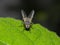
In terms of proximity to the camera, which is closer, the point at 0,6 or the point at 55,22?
the point at 55,22

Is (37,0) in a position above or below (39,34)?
below

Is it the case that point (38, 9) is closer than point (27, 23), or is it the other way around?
point (27, 23)

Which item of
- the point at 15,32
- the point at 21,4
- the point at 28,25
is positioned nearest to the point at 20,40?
the point at 15,32

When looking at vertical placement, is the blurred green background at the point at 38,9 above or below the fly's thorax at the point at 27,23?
below

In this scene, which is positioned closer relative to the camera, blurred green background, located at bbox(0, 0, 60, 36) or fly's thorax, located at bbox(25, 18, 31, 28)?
fly's thorax, located at bbox(25, 18, 31, 28)

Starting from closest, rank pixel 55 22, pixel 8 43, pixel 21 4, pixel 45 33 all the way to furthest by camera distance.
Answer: pixel 8 43 → pixel 45 33 → pixel 55 22 → pixel 21 4

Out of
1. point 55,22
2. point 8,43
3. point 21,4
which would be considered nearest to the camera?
point 8,43

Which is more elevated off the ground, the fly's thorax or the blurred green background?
the fly's thorax

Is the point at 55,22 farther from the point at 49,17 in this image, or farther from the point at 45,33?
the point at 45,33

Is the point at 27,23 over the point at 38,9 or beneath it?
over

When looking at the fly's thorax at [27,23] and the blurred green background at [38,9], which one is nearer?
the fly's thorax at [27,23]

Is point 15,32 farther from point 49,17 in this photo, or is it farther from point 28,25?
point 49,17
